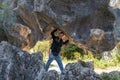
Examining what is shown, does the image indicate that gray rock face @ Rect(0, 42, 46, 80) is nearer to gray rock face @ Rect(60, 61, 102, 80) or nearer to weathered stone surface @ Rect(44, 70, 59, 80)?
weathered stone surface @ Rect(44, 70, 59, 80)

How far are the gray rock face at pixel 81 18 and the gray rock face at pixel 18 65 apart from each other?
8.10ft

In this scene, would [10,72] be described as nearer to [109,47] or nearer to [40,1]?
[40,1]

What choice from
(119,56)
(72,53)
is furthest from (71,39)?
(72,53)

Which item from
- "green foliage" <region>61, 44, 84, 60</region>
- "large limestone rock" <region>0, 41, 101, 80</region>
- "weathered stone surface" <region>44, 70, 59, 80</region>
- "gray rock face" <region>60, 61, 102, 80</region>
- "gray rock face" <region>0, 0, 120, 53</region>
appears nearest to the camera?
"gray rock face" <region>60, 61, 102, 80</region>

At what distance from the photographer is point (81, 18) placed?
382 inches

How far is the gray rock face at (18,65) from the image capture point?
6879 millimetres

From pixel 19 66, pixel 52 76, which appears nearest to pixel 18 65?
pixel 19 66

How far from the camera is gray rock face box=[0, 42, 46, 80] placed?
6.88 meters

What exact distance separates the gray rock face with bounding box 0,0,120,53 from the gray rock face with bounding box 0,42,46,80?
247 centimetres

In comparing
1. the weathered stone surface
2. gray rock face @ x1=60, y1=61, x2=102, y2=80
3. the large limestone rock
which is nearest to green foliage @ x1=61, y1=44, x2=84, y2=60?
the large limestone rock

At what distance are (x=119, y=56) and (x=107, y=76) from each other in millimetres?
9734

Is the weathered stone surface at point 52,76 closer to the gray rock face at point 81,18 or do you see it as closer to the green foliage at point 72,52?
the gray rock face at point 81,18

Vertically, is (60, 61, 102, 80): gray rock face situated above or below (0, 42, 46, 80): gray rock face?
below

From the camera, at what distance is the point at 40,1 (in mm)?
9469
